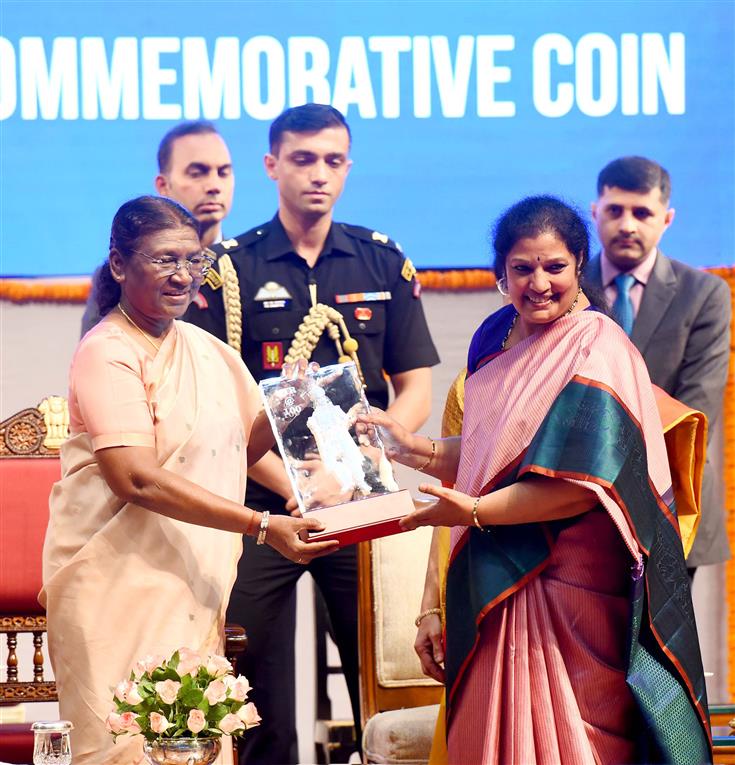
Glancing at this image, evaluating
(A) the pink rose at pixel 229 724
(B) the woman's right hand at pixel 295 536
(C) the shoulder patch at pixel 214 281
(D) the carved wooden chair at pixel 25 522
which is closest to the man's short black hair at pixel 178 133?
(C) the shoulder patch at pixel 214 281

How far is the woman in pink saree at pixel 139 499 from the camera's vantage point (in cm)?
248

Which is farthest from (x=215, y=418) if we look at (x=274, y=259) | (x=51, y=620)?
(x=274, y=259)

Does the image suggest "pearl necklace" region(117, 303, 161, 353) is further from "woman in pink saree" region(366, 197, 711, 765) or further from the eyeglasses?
"woman in pink saree" region(366, 197, 711, 765)

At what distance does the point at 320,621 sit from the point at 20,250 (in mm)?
1457

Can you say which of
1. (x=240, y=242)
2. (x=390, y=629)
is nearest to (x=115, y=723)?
(x=390, y=629)

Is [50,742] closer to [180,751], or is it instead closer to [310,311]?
[180,751]

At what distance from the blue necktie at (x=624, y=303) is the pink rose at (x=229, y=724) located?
2.32 metres

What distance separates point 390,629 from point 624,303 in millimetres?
1341

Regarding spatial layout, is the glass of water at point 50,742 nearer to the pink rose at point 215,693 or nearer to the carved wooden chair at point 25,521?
the pink rose at point 215,693

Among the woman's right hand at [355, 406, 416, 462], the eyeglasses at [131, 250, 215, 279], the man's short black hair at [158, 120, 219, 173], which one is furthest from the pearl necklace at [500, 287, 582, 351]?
the man's short black hair at [158, 120, 219, 173]

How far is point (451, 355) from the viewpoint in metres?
4.11

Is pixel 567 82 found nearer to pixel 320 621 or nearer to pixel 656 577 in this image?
pixel 320 621

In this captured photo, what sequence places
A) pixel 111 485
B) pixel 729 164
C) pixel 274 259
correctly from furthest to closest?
pixel 729 164 < pixel 274 259 < pixel 111 485

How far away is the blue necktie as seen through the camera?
Answer: 3.97m
